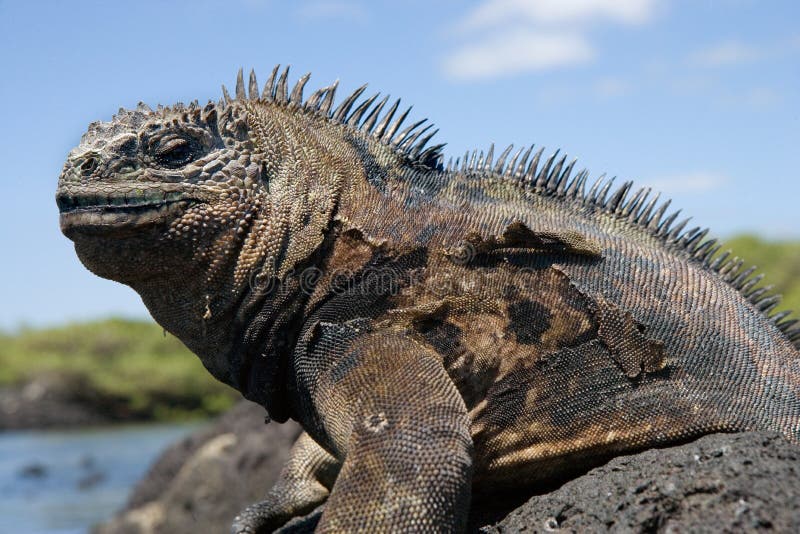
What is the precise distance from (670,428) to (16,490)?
30.3 meters

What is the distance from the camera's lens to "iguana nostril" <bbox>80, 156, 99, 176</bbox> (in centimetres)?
471

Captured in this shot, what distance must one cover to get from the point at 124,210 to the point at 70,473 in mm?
31350

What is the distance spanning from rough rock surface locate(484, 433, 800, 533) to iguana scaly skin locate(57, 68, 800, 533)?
0.26 meters

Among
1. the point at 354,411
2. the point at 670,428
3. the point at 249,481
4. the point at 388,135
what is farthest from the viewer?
the point at 249,481

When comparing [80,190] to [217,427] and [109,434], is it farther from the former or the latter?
[109,434]

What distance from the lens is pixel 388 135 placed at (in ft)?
17.2

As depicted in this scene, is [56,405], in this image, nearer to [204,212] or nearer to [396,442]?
[204,212]

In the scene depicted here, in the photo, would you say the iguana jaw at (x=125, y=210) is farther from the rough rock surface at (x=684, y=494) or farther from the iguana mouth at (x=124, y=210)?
the rough rock surface at (x=684, y=494)

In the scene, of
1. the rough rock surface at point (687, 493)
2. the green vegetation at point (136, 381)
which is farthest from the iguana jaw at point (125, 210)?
the green vegetation at point (136, 381)

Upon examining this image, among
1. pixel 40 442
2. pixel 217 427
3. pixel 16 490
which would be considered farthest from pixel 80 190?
pixel 40 442

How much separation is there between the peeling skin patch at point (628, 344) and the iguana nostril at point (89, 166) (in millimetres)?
2697

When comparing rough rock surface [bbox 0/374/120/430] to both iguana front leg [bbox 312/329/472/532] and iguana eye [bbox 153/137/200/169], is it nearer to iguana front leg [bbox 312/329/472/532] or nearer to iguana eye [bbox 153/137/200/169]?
iguana eye [bbox 153/137/200/169]

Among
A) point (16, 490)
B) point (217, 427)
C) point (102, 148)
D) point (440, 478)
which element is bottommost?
point (16, 490)

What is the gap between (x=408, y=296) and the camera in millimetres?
4582
